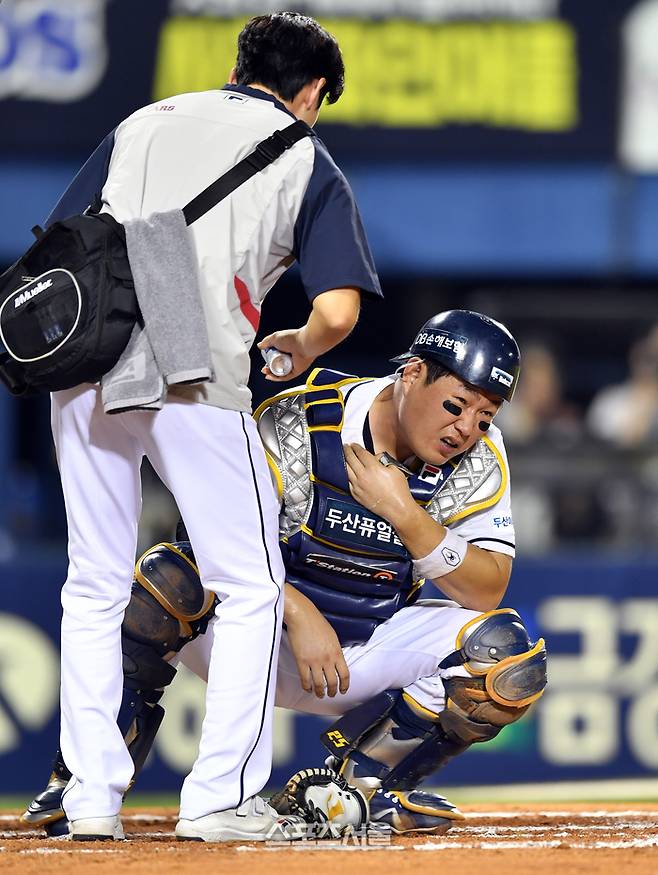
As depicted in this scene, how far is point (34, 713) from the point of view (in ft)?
22.7

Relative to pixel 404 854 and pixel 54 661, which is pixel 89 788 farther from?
pixel 54 661

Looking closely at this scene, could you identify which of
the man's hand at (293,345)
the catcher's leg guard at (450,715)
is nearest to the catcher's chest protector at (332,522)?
the catcher's leg guard at (450,715)

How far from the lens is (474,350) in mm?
4027

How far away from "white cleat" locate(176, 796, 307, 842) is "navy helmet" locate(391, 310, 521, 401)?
125cm

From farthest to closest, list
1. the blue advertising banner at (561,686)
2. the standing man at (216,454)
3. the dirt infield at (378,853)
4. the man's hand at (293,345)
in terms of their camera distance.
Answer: the blue advertising banner at (561,686) → the man's hand at (293,345) → the standing man at (216,454) → the dirt infield at (378,853)

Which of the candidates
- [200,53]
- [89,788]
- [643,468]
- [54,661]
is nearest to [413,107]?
[200,53]

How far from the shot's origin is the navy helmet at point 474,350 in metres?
4.00

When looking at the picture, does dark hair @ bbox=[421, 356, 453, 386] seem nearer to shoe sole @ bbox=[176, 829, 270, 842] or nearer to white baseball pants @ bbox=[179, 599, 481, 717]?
white baseball pants @ bbox=[179, 599, 481, 717]

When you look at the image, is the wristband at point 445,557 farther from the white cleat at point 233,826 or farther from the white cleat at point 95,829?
the white cleat at point 95,829

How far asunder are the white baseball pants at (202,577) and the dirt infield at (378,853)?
0.58ft

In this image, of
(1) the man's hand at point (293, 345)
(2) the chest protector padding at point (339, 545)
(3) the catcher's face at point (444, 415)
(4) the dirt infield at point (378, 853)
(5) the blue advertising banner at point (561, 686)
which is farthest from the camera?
(5) the blue advertising banner at point (561, 686)

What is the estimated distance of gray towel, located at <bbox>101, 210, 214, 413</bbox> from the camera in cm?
344

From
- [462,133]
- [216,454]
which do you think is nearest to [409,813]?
[216,454]

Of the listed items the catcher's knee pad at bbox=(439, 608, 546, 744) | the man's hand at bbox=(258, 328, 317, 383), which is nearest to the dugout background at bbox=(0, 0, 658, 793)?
the catcher's knee pad at bbox=(439, 608, 546, 744)
